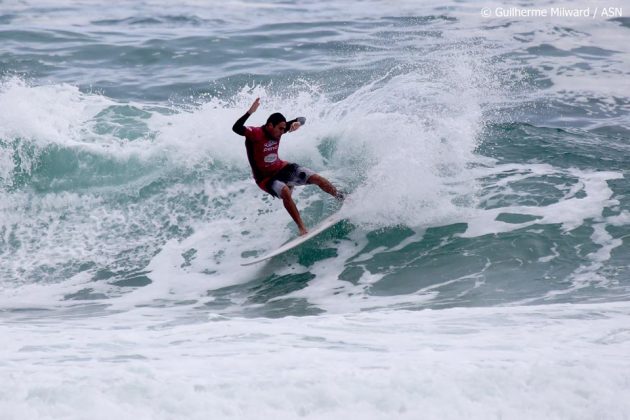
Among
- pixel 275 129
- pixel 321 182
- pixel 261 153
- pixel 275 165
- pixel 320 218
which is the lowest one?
pixel 320 218

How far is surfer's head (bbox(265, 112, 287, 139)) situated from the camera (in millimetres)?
9750

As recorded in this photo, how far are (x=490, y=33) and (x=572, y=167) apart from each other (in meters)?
9.76

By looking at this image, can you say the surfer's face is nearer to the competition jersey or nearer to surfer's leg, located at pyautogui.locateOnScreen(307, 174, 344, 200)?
the competition jersey

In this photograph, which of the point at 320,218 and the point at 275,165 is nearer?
the point at 275,165

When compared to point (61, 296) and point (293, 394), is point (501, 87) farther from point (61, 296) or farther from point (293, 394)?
point (293, 394)

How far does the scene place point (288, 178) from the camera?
32.9 ft

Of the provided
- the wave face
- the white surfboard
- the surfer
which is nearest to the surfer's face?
the surfer

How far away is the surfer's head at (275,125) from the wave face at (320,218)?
1.33m

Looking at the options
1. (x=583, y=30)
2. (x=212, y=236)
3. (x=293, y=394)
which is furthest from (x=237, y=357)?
(x=583, y=30)

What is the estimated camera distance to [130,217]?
11.4 meters

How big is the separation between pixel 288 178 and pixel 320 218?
3.61 ft

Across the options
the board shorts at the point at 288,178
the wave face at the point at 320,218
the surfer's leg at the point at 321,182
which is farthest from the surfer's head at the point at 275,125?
the wave face at the point at 320,218

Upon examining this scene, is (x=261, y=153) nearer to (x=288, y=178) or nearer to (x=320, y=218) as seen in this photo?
(x=288, y=178)

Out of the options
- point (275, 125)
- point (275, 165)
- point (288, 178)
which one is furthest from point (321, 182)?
point (275, 125)
